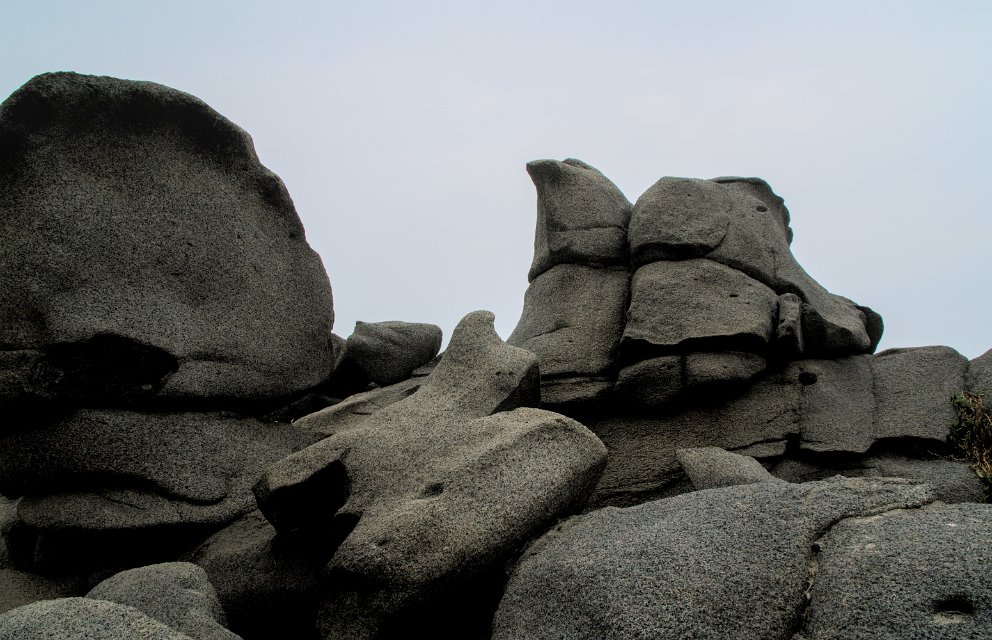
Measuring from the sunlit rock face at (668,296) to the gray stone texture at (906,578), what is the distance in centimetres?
218

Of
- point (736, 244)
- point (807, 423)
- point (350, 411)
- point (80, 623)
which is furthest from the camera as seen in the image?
point (736, 244)

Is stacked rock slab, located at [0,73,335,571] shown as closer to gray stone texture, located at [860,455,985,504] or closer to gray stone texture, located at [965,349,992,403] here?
gray stone texture, located at [860,455,985,504]

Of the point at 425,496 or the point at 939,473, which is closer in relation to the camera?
the point at 425,496

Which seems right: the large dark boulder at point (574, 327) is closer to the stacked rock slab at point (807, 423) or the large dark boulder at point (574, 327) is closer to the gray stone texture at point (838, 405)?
the stacked rock slab at point (807, 423)

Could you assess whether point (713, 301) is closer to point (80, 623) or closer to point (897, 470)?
point (897, 470)

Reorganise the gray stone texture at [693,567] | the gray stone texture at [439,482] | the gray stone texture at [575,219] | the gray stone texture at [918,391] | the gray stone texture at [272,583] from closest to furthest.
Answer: the gray stone texture at [693,567]
the gray stone texture at [439,482]
the gray stone texture at [272,583]
the gray stone texture at [918,391]
the gray stone texture at [575,219]

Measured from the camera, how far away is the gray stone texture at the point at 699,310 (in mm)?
4836

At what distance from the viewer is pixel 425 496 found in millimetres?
3340

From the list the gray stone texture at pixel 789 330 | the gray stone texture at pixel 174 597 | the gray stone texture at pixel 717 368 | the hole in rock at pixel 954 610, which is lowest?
the gray stone texture at pixel 174 597

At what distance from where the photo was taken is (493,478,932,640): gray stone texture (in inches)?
101

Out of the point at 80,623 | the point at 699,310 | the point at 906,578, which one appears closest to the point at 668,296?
the point at 699,310

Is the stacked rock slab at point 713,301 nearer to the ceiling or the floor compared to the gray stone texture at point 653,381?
nearer to the ceiling

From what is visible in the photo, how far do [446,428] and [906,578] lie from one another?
5.98ft

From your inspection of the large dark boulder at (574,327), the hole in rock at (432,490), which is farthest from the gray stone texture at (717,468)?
the hole in rock at (432,490)
